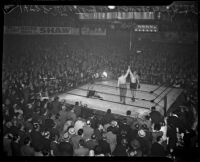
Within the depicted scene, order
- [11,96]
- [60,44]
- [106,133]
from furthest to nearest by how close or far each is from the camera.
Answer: [60,44], [11,96], [106,133]

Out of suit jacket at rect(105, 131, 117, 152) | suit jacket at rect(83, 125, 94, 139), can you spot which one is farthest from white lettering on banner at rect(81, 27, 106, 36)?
suit jacket at rect(105, 131, 117, 152)

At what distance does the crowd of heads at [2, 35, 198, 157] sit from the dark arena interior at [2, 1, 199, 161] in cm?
2

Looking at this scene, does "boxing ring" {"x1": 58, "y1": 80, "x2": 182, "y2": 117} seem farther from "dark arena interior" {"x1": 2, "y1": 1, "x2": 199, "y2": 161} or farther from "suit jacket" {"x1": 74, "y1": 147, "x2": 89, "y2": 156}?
"suit jacket" {"x1": 74, "y1": 147, "x2": 89, "y2": 156}

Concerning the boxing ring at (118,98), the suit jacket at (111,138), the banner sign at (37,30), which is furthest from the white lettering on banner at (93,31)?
the suit jacket at (111,138)

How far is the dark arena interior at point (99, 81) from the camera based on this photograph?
483 cm

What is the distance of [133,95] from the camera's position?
317 inches

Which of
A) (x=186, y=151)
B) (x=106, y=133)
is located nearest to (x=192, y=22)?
(x=186, y=151)

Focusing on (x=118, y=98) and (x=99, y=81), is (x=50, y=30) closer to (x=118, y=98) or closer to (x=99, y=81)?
(x=99, y=81)

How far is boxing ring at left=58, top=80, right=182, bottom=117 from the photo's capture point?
6961mm

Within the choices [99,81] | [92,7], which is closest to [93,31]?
[92,7]

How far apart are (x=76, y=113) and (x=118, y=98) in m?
2.59

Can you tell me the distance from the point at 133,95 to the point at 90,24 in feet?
14.7

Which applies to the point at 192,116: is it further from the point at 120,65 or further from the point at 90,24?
the point at 90,24

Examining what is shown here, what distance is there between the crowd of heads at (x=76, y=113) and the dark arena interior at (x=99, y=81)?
0.02 m
